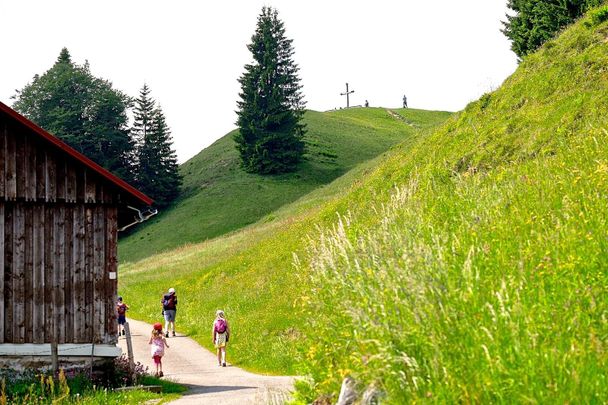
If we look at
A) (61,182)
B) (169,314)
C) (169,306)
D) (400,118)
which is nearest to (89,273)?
(61,182)

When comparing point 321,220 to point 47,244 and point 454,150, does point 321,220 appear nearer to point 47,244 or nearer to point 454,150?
point 454,150

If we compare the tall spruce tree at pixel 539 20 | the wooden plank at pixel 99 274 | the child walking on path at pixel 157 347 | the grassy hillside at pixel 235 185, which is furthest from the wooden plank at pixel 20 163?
the grassy hillside at pixel 235 185

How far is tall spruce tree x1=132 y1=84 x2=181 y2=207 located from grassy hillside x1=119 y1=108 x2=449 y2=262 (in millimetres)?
2112

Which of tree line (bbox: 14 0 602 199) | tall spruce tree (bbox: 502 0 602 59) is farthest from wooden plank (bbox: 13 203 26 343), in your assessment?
tree line (bbox: 14 0 602 199)

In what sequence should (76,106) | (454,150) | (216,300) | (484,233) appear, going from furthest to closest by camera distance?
(76,106) < (216,300) < (454,150) < (484,233)

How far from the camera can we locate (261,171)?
80.6 metres

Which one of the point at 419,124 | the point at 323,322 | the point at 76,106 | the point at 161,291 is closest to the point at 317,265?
the point at 323,322

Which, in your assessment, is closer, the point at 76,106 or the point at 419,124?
the point at 76,106

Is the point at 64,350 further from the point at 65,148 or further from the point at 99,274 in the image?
the point at 65,148

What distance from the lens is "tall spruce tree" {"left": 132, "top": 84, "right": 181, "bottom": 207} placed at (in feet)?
267

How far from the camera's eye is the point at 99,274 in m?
19.0

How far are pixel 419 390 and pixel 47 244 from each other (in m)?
14.1

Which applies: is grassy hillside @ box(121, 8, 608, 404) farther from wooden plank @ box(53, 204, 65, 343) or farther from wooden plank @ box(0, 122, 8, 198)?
wooden plank @ box(0, 122, 8, 198)

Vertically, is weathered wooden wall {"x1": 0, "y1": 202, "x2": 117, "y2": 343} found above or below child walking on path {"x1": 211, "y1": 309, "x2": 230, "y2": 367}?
above
